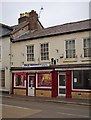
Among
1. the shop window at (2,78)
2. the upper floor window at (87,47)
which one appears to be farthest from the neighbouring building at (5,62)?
the upper floor window at (87,47)

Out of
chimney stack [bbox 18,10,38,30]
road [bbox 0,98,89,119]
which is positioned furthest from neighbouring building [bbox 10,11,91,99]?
road [bbox 0,98,89,119]

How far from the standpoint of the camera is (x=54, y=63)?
2355cm

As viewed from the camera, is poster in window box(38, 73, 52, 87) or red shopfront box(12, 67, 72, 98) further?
poster in window box(38, 73, 52, 87)

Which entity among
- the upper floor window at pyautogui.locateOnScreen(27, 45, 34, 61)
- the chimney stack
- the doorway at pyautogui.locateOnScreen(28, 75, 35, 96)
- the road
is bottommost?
the road

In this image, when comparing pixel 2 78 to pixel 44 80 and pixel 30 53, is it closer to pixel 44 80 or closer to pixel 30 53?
pixel 30 53

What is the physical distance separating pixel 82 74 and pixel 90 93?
180 centimetres

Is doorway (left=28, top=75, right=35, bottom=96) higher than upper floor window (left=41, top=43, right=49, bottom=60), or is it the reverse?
upper floor window (left=41, top=43, right=49, bottom=60)

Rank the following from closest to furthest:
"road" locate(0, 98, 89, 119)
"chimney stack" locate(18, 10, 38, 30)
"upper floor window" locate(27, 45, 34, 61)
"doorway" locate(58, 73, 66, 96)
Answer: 1. "road" locate(0, 98, 89, 119)
2. "doorway" locate(58, 73, 66, 96)
3. "upper floor window" locate(27, 45, 34, 61)
4. "chimney stack" locate(18, 10, 38, 30)

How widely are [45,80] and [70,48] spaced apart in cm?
410

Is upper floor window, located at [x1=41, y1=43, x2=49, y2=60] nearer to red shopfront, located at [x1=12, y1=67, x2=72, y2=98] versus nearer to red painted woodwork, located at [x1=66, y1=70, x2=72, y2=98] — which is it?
red shopfront, located at [x1=12, y1=67, x2=72, y2=98]

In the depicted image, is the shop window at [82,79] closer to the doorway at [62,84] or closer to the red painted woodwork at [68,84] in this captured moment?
the red painted woodwork at [68,84]

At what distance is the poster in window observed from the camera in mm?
23983


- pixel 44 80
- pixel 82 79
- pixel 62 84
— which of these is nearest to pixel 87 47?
pixel 82 79

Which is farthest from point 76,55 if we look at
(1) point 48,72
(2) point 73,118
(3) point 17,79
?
(2) point 73,118
